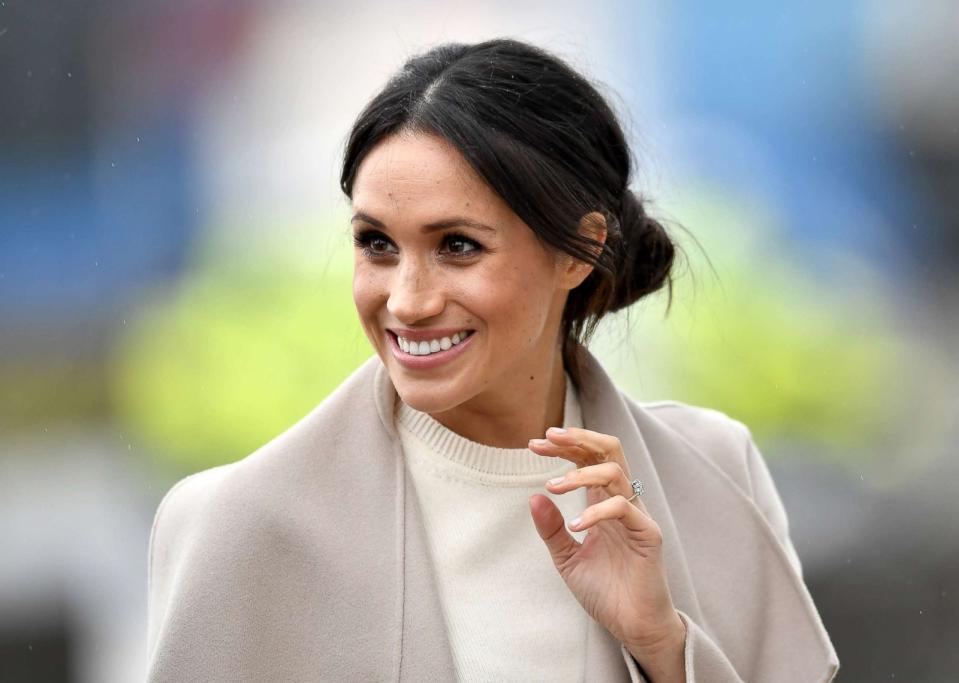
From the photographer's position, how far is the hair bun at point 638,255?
8.89 feet

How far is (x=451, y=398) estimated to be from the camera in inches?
94.3

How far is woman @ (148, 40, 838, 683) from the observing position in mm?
2344

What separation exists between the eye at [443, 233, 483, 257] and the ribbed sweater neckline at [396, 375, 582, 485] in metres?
0.38

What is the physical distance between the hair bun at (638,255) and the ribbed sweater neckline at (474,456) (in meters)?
0.35

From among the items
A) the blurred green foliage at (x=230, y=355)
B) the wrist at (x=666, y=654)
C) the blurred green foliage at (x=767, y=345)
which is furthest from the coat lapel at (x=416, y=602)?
the blurred green foliage at (x=767, y=345)

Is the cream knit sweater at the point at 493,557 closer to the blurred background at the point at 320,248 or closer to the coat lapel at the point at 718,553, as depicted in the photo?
the coat lapel at the point at 718,553

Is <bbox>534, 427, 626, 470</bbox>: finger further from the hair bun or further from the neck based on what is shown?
the hair bun

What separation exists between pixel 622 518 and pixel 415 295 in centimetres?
49

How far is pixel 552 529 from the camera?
7.73ft

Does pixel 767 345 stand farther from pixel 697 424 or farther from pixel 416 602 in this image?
pixel 416 602

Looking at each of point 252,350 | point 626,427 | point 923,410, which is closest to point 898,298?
point 923,410

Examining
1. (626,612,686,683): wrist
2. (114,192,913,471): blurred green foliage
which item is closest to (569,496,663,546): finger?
(626,612,686,683): wrist

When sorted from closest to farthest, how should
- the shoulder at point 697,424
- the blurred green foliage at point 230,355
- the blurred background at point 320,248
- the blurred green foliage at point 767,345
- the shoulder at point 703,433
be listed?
1. the shoulder at point 703,433
2. the shoulder at point 697,424
3. the blurred green foliage at point 230,355
4. the blurred background at point 320,248
5. the blurred green foliage at point 767,345

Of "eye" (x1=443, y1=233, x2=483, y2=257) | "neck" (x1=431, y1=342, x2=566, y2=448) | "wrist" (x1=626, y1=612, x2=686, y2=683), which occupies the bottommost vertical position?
"wrist" (x1=626, y1=612, x2=686, y2=683)
